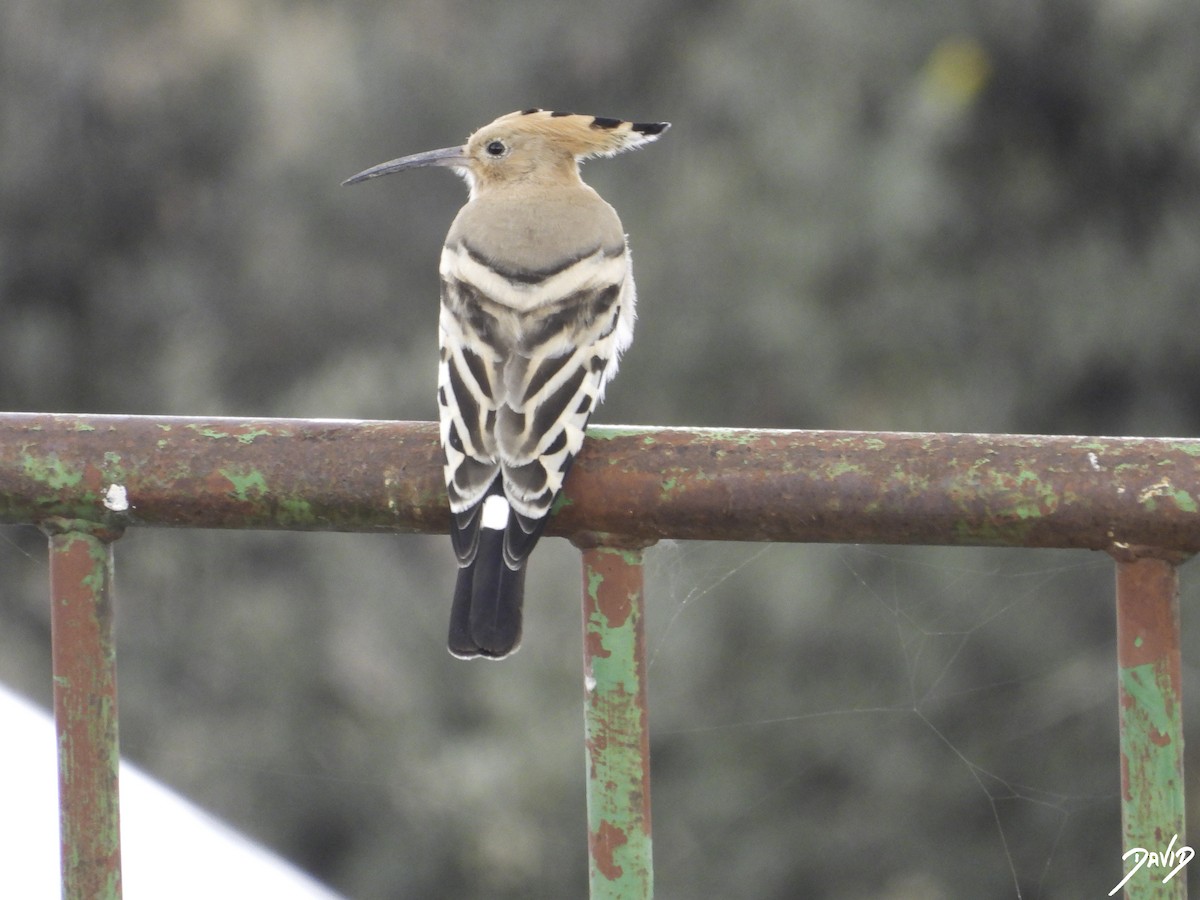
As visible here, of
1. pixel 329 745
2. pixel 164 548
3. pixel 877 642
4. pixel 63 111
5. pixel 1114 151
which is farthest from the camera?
pixel 63 111

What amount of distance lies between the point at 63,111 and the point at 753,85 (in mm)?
4275

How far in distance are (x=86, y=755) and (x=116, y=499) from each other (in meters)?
0.23

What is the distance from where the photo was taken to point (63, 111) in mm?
9586

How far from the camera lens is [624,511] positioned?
154cm

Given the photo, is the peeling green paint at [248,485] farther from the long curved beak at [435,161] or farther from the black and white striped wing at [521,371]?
the long curved beak at [435,161]

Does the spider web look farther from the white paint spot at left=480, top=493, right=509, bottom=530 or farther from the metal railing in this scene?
the metal railing

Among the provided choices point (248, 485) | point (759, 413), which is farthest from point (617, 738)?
point (759, 413)

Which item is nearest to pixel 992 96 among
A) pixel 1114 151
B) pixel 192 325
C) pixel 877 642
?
pixel 1114 151

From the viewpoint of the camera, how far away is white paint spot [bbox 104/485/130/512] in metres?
1.58

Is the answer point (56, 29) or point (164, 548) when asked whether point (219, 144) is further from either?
point (164, 548)

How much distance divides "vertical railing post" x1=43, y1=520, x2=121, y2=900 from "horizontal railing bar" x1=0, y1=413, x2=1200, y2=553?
0.26 ft

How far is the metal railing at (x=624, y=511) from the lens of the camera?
1.42 meters

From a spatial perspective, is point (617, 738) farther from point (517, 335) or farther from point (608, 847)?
point (517, 335)
